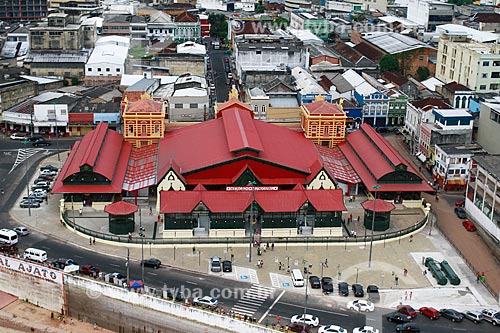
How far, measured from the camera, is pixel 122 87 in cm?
15562

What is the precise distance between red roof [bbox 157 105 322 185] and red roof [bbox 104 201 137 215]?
8.83m

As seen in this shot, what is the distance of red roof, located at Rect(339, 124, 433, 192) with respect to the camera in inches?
4141

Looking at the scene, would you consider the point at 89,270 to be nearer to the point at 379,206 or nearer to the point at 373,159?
the point at 379,206

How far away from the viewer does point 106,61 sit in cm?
16900

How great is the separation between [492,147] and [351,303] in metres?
55.3

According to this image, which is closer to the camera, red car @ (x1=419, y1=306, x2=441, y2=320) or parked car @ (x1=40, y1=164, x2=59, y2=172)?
red car @ (x1=419, y1=306, x2=441, y2=320)

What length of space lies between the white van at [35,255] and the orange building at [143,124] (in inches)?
1353

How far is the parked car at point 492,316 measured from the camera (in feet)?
247

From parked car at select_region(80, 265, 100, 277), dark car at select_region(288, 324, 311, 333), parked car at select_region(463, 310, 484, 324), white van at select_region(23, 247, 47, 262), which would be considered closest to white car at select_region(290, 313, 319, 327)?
dark car at select_region(288, 324, 311, 333)

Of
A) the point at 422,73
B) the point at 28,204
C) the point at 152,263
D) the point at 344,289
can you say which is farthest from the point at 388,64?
the point at 152,263

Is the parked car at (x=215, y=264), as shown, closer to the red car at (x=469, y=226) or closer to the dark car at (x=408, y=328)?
the dark car at (x=408, y=328)

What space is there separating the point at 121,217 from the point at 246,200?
651 inches

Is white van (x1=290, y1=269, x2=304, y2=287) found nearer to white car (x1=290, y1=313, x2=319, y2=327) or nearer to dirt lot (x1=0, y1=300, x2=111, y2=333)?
white car (x1=290, y1=313, x2=319, y2=327)

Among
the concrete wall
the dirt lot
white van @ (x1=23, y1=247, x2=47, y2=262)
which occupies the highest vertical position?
white van @ (x1=23, y1=247, x2=47, y2=262)
